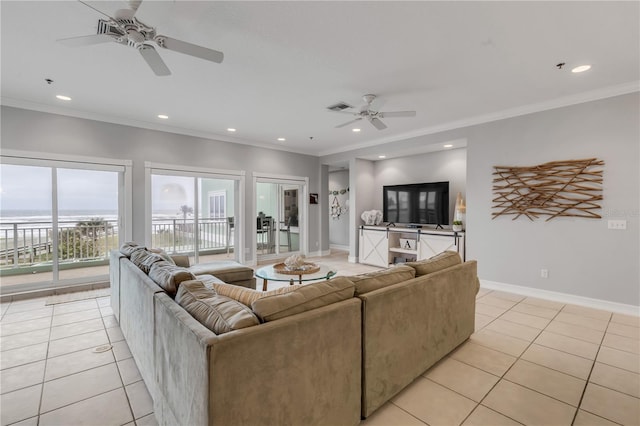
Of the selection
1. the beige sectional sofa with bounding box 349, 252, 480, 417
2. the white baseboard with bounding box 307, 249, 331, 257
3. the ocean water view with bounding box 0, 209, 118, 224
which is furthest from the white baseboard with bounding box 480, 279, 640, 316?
the ocean water view with bounding box 0, 209, 118, 224

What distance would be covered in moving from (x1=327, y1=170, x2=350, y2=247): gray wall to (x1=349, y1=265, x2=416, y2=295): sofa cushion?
6439 millimetres

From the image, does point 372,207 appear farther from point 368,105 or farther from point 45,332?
point 45,332

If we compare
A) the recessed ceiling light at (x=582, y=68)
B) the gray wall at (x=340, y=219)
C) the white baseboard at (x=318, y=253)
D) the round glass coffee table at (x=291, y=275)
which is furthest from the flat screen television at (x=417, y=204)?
the round glass coffee table at (x=291, y=275)

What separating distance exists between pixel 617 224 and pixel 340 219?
6.05m

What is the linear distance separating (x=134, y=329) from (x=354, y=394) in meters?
1.76

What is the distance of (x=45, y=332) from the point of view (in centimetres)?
302

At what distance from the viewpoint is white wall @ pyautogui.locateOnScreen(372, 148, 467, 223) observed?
5797 millimetres

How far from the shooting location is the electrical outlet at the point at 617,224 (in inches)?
139

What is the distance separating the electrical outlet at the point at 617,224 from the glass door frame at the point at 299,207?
216 inches

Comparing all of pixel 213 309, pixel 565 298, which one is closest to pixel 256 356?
pixel 213 309

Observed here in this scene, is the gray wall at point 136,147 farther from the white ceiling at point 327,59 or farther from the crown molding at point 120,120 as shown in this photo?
the white ceiling at point 327,59

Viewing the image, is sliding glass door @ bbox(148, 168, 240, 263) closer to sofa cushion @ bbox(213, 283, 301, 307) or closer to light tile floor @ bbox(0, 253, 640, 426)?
light tile floor @ bbox(0, 253, 640, 426)

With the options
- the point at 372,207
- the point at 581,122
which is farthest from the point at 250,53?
the point at 372,207

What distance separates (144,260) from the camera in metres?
2.50
